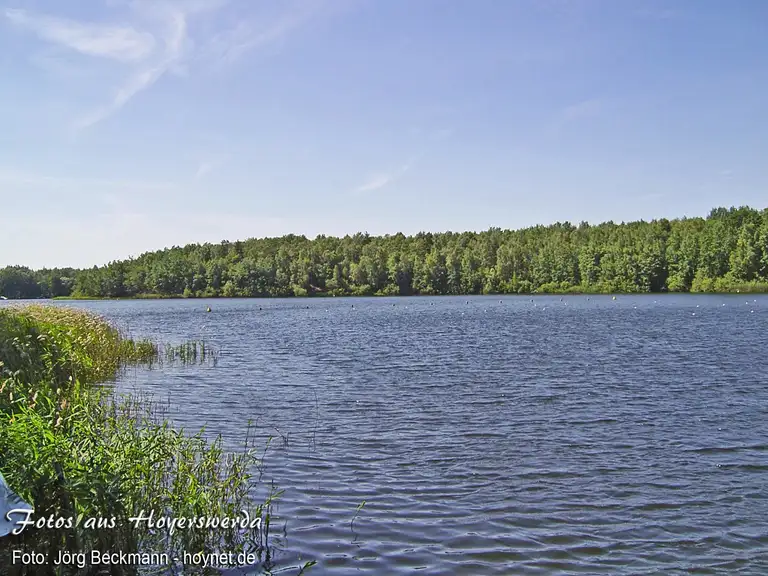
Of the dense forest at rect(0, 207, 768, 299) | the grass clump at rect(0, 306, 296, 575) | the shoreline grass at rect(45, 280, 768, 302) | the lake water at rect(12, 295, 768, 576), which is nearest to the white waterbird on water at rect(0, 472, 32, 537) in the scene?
the grass clump at rect(0, 306, 296, 575)

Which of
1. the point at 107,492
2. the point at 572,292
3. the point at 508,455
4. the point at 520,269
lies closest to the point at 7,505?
the point at 107,492

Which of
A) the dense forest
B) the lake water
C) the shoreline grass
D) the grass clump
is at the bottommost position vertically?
the lake water

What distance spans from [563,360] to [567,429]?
1444 cm

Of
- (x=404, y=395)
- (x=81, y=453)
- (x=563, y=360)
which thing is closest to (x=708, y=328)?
(x=563, y=360)

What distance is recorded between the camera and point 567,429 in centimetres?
1727

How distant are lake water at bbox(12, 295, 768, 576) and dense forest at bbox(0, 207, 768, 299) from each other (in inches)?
4803

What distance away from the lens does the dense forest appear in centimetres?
14262

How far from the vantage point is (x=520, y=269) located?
17925 cm

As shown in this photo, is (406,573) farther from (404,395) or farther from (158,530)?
(404,395)

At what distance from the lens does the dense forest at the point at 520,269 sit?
14262cm

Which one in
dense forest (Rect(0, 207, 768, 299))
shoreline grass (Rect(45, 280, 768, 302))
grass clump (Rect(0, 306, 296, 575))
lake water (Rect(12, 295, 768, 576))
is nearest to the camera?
grass clump (Rect(0, 306, 296, 575))

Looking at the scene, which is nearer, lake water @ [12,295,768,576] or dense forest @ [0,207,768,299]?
lake water @ [12,295,768,576]

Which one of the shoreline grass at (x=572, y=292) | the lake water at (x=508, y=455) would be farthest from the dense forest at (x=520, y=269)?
the lake water at (x=508, y=455)

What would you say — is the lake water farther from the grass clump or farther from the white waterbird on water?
the white waterbird on water
